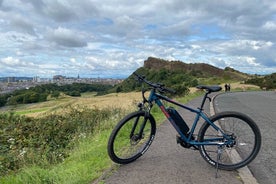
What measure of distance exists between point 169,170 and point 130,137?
98cm

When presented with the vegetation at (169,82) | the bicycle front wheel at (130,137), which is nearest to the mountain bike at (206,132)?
the bicycle front wheel at (130,137)

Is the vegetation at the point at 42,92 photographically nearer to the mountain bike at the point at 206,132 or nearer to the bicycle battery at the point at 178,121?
the mountain bike at the point at 206,132

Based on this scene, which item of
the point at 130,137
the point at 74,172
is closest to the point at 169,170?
the point at 130,137

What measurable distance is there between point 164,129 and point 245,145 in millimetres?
3482

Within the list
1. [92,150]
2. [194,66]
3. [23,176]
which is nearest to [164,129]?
[92,150]

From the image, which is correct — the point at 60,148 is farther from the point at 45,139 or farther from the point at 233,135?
the point at 233,135

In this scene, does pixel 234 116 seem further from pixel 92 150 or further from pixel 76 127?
pixel 76 127

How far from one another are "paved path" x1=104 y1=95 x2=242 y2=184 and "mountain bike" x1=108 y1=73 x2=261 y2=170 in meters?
0.20

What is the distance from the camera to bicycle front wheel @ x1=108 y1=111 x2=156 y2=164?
543 centimetres

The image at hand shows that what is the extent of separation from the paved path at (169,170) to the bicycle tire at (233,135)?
6.8 inches

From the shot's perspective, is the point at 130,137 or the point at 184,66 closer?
the point at 130,137

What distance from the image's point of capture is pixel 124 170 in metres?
5.28

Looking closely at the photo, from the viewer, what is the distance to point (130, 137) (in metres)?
5.82

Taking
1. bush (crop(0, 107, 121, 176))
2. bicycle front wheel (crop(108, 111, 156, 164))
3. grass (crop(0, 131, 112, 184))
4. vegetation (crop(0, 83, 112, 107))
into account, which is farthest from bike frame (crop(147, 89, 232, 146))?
vegetation (crop(0, 83, 112, 107))
